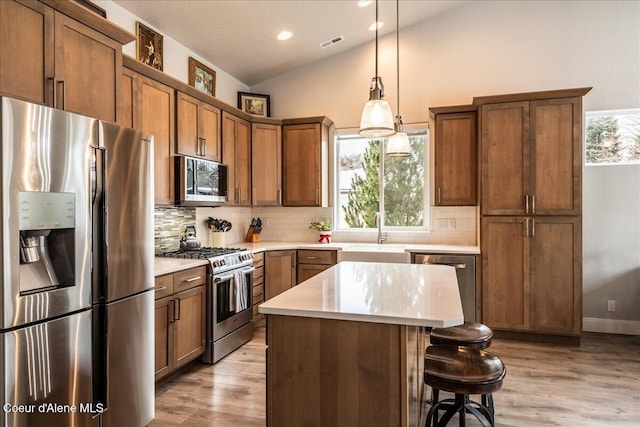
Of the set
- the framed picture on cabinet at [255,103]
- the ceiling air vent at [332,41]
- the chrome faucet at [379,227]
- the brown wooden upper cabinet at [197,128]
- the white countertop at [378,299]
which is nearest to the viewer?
the white countertop at [378,299]

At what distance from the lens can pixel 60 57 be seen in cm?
201

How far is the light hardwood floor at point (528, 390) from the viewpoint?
248 cm

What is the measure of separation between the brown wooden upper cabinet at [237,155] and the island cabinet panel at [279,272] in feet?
2.48

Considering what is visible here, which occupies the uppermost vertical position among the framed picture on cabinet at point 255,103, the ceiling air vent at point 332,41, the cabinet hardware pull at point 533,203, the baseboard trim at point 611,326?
the ceiling air vent at point 332,41

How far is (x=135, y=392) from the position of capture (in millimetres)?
2275

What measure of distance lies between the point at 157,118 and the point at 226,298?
5.44 ft

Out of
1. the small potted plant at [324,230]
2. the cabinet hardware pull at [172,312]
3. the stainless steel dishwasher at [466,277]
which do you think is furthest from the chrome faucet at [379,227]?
the cabinet hardware pull at [172,312]

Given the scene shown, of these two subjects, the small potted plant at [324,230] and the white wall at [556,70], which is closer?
the white wall at [556,70]

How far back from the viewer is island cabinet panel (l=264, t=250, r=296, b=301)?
4375 mm

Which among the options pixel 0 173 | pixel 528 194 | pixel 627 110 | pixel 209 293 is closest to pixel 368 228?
pixel 528 194

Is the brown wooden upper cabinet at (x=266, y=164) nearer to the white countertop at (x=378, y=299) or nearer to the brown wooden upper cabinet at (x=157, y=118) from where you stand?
the brown wooden upper cabinet at (x=157, y=118)

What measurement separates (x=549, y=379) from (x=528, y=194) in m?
1.75

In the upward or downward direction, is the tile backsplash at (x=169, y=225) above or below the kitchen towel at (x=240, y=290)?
above

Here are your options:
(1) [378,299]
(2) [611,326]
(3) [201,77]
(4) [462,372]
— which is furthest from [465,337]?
(3) [201,77]
